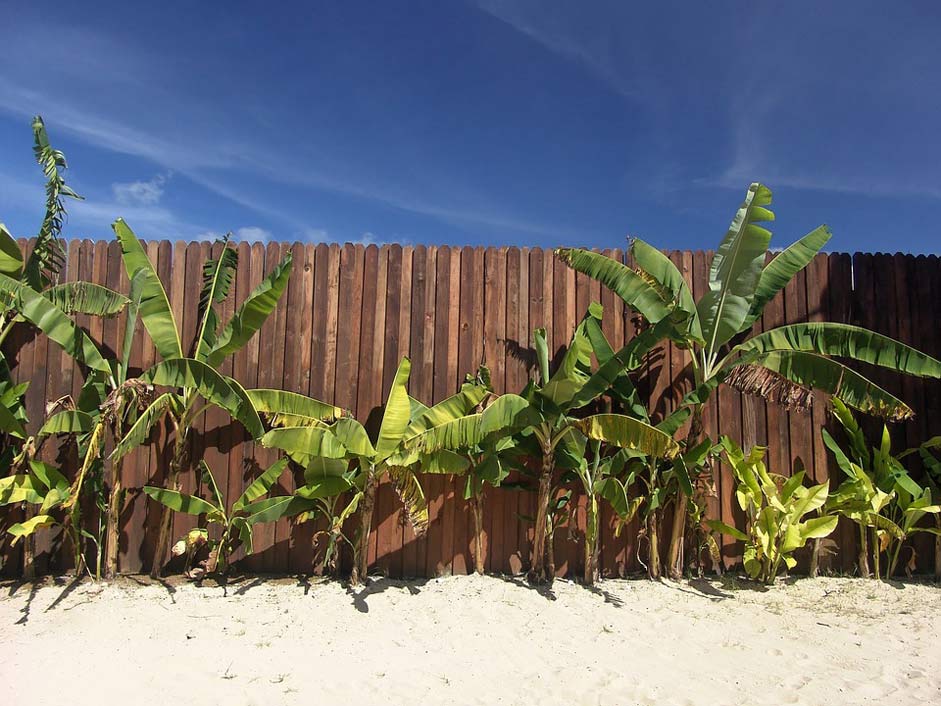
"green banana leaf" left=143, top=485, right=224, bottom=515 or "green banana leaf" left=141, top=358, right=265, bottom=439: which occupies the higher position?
"green banana leaf" left=141, top=358, right=265, bottom=439

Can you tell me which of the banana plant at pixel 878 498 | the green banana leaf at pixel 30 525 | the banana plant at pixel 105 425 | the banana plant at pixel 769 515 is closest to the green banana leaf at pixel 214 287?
the banana plant at pixel 105 425

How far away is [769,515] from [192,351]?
535 cm

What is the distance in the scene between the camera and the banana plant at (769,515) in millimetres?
5785

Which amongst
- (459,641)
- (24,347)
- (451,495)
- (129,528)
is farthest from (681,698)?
(24,347)

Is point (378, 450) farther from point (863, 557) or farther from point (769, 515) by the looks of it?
point (863, 557)

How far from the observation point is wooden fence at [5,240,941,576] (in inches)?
243

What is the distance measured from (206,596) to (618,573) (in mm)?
3628

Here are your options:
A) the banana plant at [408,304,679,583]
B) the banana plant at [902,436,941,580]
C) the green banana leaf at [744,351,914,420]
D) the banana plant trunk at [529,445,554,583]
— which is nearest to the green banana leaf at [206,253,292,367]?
the banana plant at [408,304,679,583]

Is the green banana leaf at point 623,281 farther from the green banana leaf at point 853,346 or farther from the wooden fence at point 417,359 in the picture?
the green banana leaf at point 853,346

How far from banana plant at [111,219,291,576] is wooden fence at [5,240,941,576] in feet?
0.58

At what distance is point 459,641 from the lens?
4801mm

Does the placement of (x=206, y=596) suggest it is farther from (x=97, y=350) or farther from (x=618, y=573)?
(x=618, y=573)

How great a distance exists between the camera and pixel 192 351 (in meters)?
6.30

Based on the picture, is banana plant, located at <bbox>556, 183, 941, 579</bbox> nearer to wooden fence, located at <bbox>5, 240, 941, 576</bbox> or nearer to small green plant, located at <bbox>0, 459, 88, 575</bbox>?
wooden fence, located at <bbox>5, 240, 941, 576</bbox>
